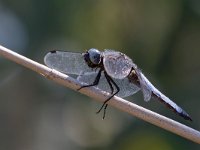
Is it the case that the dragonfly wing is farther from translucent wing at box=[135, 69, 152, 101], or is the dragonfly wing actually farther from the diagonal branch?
the diagonal branch

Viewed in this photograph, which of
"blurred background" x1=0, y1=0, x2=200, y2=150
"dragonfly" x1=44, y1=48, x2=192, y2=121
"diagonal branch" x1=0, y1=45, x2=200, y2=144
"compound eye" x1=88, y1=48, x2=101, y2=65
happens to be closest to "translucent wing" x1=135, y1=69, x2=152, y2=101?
"dragonfly" x1=44, y1=48, x2=192, y2=121

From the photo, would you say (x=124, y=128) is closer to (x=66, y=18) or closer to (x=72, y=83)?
(x=66, y=18)

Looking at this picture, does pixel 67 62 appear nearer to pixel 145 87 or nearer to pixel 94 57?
pixel 94 57

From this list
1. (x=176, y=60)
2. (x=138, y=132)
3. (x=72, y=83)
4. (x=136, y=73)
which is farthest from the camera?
(x=176, y=60)

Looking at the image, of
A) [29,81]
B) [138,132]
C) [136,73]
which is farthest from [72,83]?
[29,81]

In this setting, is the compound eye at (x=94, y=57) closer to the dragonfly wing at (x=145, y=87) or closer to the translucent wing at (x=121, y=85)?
the translucent wing at (x=121, y=85)

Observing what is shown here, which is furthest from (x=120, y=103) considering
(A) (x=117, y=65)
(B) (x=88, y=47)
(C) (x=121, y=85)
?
(B) (x=88, y=47)
